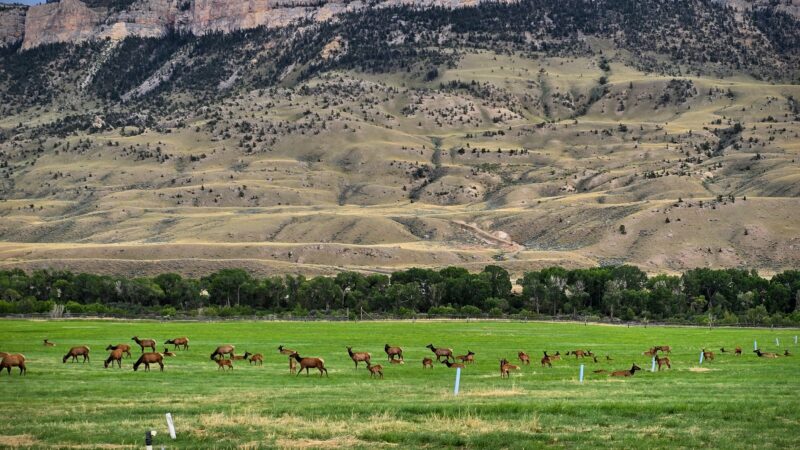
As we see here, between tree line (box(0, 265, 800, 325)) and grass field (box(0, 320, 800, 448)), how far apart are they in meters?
68.1

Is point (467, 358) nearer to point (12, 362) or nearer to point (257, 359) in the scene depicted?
point (257, 359)

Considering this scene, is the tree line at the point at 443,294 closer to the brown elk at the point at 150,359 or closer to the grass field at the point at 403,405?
the grass field at the point at 403,405

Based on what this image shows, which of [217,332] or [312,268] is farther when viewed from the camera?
[312,268]

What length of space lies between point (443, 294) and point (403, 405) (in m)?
103

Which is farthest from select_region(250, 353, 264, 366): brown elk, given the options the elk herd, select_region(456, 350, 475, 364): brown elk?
select_region(456, 350, 475, 364): brown elk

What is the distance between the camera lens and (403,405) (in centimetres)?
2912

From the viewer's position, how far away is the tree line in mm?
121375

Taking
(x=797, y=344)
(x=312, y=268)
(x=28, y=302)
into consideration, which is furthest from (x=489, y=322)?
(x=312, y=268)

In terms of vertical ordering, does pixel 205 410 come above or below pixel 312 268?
below

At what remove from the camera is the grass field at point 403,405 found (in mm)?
23719

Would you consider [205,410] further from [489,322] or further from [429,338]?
[489,322]

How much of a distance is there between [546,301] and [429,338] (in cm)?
5476

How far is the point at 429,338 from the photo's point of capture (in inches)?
2904

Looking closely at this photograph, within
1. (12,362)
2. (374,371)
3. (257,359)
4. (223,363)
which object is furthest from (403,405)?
(257,359)
